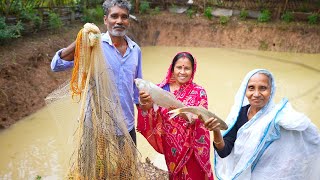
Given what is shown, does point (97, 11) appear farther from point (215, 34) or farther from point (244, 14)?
point (244, 14)

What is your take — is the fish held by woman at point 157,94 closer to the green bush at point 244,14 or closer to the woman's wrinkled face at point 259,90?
the woman's wrinkled face at point 259,90

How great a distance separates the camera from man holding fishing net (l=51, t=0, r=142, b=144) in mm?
2365

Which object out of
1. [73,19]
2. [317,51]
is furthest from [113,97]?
[317,51]

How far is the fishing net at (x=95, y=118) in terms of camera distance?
2.06 meters

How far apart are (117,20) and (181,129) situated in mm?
996

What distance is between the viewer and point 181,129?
104 inches

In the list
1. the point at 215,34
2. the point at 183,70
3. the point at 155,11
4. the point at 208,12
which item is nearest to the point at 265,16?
the point at 215,34

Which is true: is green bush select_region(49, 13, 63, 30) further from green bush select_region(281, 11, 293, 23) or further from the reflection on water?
green bush select_region(281, 11, 293, 23)

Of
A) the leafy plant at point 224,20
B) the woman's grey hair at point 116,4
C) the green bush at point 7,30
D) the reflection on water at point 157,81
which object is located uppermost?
the woman's grey hair at point 116,4

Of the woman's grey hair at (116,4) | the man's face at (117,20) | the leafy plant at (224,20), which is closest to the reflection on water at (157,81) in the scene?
the man's face at (117,20)

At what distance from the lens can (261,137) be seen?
6.48 feet

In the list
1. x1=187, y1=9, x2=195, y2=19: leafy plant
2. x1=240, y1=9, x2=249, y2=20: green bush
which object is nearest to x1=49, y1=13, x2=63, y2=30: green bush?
x1=187, y1=9, x2=195, y2=19: leafy plant

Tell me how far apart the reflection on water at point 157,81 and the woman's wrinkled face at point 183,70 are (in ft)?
2.68

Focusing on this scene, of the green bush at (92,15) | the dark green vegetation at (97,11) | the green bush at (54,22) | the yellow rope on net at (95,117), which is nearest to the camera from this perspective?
the yellow rope on net at (95,117)
